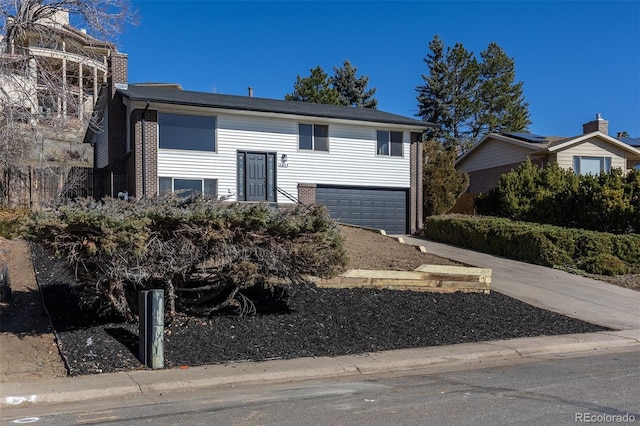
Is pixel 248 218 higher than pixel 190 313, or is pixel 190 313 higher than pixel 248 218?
pixel 248 218

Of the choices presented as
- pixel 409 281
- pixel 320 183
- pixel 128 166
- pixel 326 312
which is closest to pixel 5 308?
pixel 326 312

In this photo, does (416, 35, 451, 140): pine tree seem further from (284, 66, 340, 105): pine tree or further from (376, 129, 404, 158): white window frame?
(376, 129, 404, 158): white window frame

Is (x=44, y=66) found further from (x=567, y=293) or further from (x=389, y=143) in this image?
(x=389, y=143)

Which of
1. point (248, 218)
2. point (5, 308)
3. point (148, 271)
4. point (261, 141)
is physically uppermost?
point (261, 141)

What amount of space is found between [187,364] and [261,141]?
15.6 m

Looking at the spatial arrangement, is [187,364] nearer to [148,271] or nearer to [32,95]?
[148,271]

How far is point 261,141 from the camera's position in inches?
883

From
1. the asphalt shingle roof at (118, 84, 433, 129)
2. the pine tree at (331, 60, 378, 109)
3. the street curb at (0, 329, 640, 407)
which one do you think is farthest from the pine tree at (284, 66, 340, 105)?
the street curb at (0, 329, 640, 407)

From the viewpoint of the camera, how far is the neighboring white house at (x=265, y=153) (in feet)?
67.8

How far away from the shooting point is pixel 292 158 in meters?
23.0

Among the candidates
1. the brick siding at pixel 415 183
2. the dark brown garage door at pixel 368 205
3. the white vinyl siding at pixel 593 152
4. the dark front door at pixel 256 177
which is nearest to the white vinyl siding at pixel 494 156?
the white vinyl siding at pixel 593 152

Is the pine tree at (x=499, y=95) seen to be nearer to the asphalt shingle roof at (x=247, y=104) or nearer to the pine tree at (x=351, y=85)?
the pine tree at (x=351, y=85)

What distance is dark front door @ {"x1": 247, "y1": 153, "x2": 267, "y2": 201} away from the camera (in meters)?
22.3

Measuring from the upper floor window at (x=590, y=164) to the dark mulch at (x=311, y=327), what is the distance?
19820 mm
